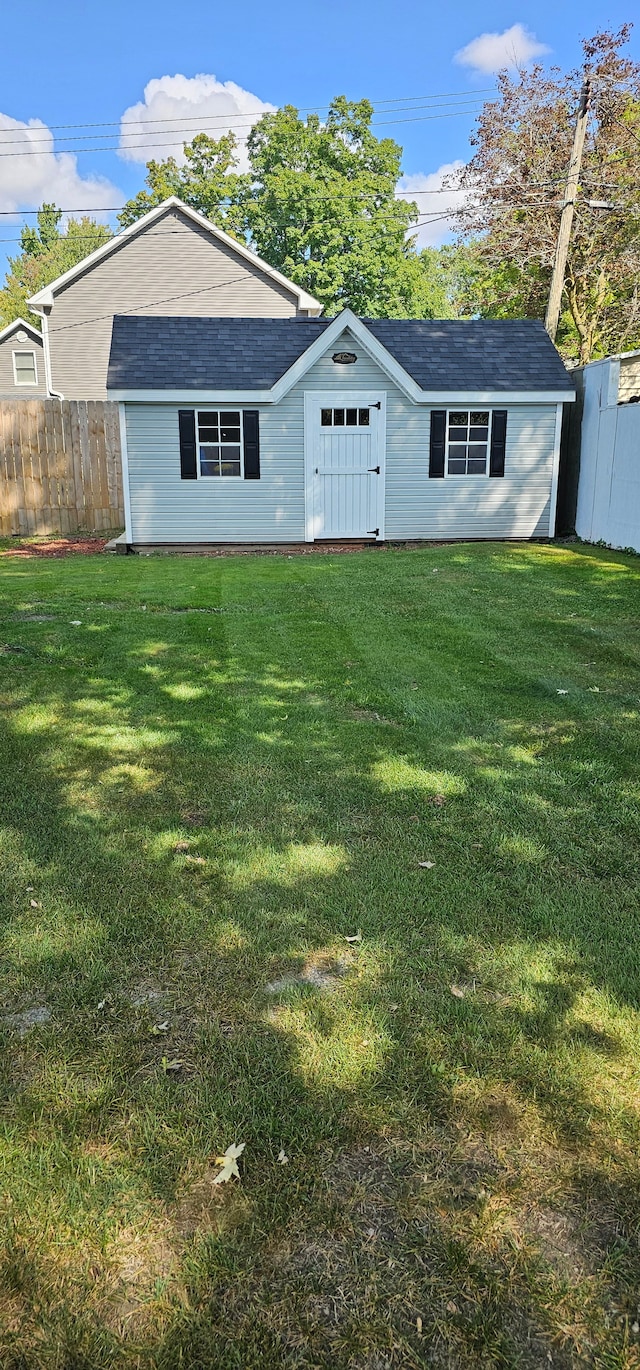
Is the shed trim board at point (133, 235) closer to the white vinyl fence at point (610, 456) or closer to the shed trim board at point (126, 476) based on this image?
the shed trim board at point (126, 476)

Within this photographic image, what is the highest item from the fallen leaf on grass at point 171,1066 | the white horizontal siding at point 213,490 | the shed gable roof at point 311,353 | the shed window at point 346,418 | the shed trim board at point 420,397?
the shed gable roof at point 311,353

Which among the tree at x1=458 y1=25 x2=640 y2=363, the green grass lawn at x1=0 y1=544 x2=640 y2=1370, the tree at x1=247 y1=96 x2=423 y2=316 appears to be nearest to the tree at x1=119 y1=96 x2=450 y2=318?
the tree at x1=247 y1=96 x2=423 y2=316

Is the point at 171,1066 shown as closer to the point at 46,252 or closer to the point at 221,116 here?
the point at 221,116

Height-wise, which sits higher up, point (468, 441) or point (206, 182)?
point (206, 182)

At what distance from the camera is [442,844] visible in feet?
11.0

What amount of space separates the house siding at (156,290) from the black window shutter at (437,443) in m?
10.0

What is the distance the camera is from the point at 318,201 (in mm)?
37562

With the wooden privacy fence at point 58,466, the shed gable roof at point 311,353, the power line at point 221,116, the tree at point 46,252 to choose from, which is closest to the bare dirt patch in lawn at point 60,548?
the wooden privacy fence at point 58,466

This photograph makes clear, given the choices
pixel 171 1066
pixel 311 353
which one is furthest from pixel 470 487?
pixel 171 1066

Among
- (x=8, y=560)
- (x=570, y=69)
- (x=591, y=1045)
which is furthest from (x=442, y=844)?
(x=570, y=69)

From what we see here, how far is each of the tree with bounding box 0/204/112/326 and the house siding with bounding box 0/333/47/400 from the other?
25.4m

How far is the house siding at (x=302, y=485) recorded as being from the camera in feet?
43.6

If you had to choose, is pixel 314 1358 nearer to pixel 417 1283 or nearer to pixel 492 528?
pixel 417 1283

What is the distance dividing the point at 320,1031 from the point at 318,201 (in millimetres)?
41635
